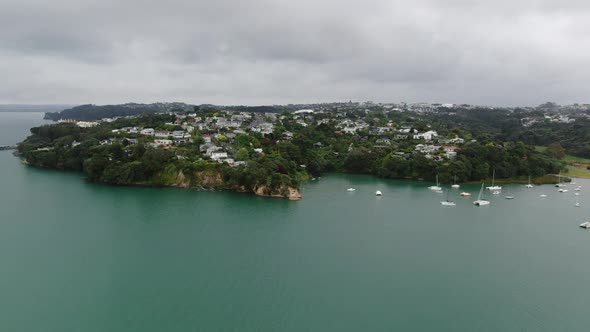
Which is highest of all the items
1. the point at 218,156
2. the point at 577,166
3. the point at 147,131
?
the point at 147,131

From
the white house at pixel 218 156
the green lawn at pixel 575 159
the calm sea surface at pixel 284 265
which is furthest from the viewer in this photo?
the green lawn at pixel 575 159

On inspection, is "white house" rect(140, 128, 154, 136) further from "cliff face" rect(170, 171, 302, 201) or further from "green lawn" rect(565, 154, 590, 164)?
"green lawn" rect(565, 154, 590, 164)

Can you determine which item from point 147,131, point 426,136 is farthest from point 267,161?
point 426,136

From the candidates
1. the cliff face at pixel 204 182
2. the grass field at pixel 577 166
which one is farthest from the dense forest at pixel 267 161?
the grass field at pixel 577 166

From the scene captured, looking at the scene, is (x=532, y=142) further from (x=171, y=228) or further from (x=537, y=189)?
(x=171, y=228)

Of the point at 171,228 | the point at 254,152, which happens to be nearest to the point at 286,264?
the point at 171,228

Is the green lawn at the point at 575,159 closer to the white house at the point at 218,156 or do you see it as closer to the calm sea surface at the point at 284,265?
the calm sea surface at the point at 284,265

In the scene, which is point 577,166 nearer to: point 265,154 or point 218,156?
point 265,154

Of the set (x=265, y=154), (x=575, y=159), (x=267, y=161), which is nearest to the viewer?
(x=267, y=161)

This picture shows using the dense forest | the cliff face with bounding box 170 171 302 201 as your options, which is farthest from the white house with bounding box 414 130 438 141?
the cliff face with bounding box 170 171 302 201
